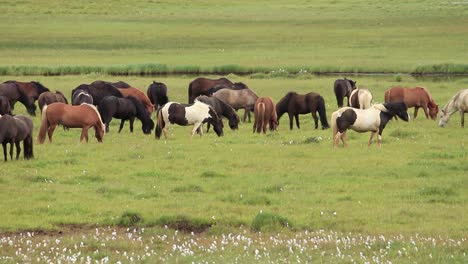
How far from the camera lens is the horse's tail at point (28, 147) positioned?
57.7 feet

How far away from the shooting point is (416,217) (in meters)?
12.8

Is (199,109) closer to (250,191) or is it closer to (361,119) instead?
(361,119)

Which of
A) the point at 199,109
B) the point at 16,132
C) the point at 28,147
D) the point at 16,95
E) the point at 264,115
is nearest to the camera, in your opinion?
the point at 16,132

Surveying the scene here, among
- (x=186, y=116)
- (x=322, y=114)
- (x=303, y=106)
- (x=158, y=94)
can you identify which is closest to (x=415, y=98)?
(x=322, y=114)

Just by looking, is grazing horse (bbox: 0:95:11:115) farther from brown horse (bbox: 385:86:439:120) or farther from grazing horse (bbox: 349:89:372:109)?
brown horse (bbox: 385:86:439:120)

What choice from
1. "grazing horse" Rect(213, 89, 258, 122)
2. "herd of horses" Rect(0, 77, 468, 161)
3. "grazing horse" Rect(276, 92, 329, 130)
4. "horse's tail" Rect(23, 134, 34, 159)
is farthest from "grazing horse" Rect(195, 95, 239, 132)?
"horse's tail" Rect(23, 134, 34, 159)

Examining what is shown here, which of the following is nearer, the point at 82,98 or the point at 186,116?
the point at 186,116

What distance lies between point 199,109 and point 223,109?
2.06 m

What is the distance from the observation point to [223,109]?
24203mm

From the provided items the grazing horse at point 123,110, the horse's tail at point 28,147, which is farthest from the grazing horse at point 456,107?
the horse's tail at point 28,147

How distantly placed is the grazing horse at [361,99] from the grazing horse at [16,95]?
31.0 feet

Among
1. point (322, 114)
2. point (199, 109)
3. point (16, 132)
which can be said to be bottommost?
point (322, 114)

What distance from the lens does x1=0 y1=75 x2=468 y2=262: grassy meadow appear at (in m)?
11.6

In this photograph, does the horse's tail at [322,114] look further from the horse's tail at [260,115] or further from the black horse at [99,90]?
the black horse at [99,90]
